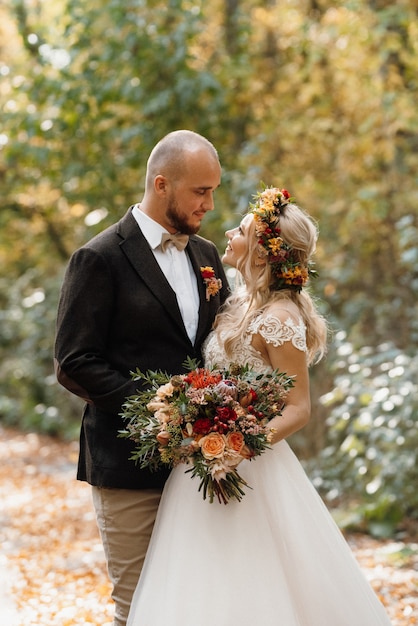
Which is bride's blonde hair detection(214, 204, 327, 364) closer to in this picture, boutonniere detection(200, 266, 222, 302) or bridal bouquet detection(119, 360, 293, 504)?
boutonniere detection(200, 266, 222, 302)

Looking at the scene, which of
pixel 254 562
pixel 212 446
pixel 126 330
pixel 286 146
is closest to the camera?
pixel 212 446

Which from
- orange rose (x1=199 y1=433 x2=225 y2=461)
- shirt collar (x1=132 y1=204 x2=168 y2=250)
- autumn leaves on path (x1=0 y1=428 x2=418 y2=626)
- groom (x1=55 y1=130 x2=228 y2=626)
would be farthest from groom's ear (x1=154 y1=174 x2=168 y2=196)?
autumn leaves on path (x1=0 y1=428 x2=418 y2=626)

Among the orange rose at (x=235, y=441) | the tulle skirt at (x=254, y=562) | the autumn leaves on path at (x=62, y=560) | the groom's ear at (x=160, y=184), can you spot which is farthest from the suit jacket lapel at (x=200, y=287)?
the autumn leaves on path at (x=62, y=560)

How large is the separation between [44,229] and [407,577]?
8178mm

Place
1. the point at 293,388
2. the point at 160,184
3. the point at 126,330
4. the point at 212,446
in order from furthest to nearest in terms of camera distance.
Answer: the point at 160,184 → the point at 126,330 → the point at 293,388 → the point at 212,446

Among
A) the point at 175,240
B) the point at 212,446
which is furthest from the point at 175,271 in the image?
the point at 212,446

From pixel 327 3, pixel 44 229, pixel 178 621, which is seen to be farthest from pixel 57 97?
pixel 178 621

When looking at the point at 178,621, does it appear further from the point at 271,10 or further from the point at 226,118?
the point at 271,10

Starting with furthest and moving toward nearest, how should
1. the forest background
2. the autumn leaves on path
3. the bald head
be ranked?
the forest background → the autumn leaves on path → the bald head

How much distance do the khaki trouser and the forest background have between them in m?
2.84

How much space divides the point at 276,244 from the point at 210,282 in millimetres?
371

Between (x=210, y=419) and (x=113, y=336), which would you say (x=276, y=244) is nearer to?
(x=113, y=336)

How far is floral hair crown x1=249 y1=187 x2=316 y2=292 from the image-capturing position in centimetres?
352

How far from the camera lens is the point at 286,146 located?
10586mm
